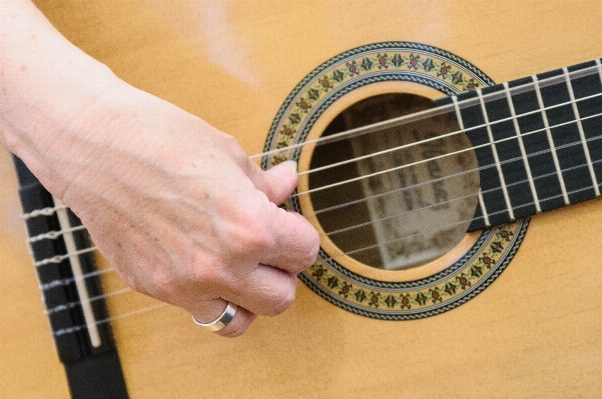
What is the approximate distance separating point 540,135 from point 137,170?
66cm

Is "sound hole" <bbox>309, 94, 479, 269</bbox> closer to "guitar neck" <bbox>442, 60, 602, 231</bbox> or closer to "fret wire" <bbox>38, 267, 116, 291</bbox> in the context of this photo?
"guitar neck" <bbox>442, 60, 602, 231</bbox>

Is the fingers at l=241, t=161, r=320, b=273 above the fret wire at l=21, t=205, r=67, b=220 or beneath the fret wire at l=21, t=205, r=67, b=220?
beneath

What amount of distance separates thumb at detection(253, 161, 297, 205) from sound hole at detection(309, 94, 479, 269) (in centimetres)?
20

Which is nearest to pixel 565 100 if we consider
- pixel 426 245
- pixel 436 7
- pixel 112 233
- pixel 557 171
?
pixel 557 171

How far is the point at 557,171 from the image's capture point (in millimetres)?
810

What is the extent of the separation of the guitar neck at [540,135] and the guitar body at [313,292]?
31 mm

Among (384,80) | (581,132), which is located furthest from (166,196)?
(581,132)

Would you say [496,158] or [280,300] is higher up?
[496,158]

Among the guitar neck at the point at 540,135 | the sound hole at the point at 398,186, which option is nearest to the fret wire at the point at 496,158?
the guitar neck at the point at 540,135

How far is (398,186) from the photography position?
0.99m

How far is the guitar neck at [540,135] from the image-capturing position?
800mm

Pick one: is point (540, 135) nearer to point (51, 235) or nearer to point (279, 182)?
point (279, 182)

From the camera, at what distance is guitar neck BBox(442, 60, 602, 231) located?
80 cm

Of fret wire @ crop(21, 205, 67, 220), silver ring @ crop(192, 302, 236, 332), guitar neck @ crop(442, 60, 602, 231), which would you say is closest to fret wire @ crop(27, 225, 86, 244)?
fret wire @ crop(21, 205, 67, 220)
